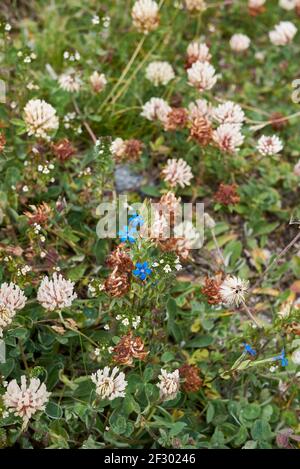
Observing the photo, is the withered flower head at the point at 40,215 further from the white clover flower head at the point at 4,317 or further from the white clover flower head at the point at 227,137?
the white clover flower head at the point at 227,137

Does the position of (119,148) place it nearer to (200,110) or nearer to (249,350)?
(200,110)

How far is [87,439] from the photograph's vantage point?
9.14 ft

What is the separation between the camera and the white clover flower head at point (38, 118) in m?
3.15

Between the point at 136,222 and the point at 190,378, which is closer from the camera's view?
the point at 136,222

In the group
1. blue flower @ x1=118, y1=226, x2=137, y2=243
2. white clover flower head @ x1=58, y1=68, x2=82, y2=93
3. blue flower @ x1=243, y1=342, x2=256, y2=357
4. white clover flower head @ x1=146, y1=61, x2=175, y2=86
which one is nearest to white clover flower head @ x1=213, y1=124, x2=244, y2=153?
white clover flower head @ x1=146, y1=61, x2=175, y2=86

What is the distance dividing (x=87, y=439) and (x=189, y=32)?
252 centimetres

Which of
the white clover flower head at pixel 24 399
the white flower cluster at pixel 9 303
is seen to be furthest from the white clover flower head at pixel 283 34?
the white clover flower head at pixel 24 399

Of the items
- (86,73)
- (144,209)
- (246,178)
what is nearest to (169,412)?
(144,209)

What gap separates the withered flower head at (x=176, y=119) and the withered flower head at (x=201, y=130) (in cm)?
8

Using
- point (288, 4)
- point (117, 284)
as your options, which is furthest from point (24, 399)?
point (288, 4)

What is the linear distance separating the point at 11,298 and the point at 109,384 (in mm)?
431

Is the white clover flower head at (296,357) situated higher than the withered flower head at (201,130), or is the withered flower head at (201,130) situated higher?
the withered flower head at (201,130)

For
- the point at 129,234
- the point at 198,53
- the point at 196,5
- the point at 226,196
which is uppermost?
the point at 196,5

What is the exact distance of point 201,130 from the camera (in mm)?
3262
